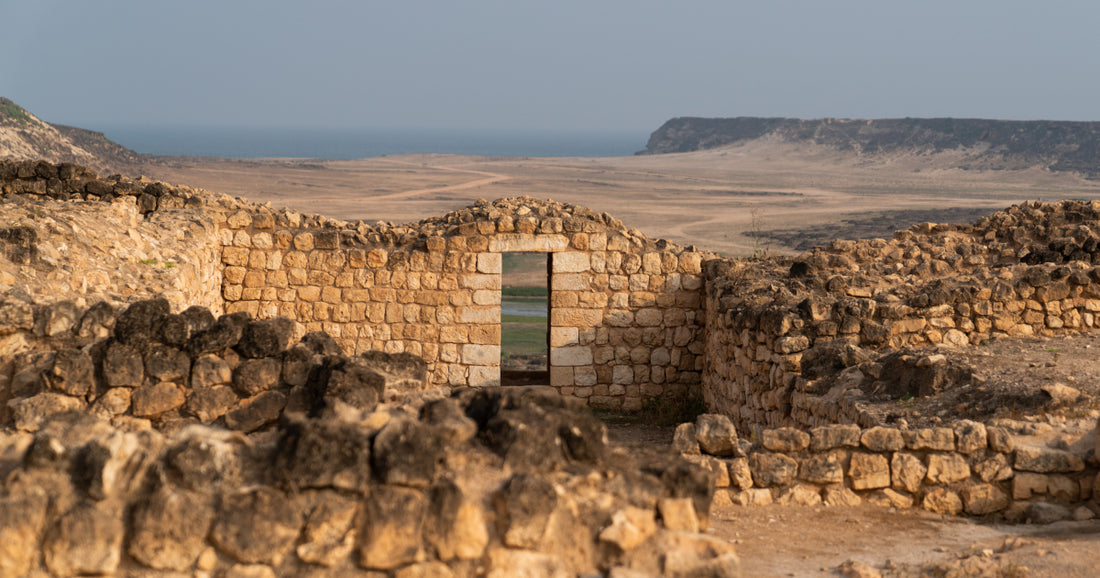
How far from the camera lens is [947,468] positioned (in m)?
5.67

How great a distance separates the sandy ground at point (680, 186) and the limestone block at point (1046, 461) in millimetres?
25908

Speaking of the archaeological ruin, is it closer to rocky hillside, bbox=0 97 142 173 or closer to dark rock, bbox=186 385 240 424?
dark rock, bbox=186 385 240 424

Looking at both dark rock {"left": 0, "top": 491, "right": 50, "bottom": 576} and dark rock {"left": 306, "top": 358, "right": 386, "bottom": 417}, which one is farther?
dark rock {"left": 306, "top": 358, "right": 386, "bottom": 417}

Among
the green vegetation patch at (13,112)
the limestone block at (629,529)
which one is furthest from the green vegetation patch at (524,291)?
the green vegetation patch at (13,112)

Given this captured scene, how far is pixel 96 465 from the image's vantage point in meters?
3.42

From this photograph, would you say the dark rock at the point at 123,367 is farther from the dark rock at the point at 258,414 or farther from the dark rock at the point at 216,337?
the dark rock at the point at 258,414

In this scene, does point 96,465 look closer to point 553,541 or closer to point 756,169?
point 553,541

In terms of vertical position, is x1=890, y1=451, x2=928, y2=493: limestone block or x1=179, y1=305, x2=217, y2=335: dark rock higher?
x1=179, y1=305, x2=217, y2=335: dark rock

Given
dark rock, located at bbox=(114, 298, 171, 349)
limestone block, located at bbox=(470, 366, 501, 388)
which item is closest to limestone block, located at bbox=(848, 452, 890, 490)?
dark rock, located at bbox=(114, 298, 171, 349)

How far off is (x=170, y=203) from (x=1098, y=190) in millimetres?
50509

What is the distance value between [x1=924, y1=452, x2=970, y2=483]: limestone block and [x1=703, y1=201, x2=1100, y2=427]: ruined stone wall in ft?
4.69

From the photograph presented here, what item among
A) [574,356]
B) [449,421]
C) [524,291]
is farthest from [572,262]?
[524,291]

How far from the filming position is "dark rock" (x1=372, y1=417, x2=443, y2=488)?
3.50 metres

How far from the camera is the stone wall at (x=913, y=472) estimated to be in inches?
221
